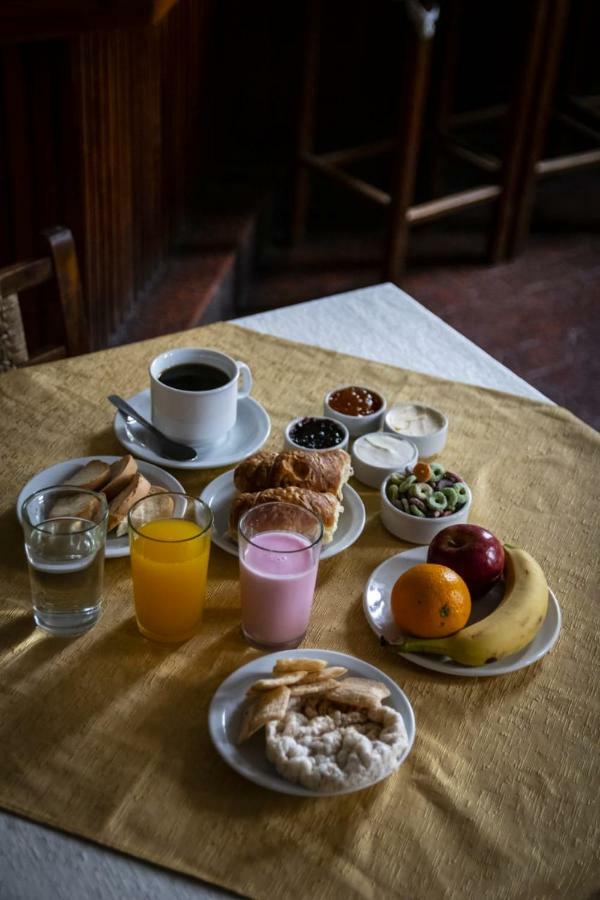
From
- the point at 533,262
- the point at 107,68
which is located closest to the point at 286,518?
the point at 107,68

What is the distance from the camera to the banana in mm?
1067

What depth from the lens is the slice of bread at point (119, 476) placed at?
1.23 m

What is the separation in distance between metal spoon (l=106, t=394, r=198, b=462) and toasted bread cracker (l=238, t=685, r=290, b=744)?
1.53 feet

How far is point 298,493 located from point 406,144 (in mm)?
2245

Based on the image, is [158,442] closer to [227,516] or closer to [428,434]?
[227,516]

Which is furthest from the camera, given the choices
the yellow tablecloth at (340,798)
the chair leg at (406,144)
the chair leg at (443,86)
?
the chair leg at (443,86)

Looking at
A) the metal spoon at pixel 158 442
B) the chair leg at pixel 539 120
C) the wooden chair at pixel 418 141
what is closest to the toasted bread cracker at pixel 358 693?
the metal spoon at pixel 158 442

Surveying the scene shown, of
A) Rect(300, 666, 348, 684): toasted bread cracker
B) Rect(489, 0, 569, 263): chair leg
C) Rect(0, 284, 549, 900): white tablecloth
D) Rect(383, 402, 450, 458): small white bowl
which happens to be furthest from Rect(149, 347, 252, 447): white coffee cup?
Rect(489, 0, 569, 263): chair leg

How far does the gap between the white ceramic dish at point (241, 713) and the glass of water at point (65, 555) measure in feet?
0.61

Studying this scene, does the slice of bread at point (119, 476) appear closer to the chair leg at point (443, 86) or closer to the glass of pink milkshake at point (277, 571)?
the glass of pink milkshake at point (277, 571)

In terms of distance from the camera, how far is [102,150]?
2.51 m

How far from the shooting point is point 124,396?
154 centimetres

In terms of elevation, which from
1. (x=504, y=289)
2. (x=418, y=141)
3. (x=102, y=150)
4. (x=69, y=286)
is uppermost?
(x=69, y=286)

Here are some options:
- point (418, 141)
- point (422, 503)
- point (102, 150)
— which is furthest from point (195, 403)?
point (418, 141)
